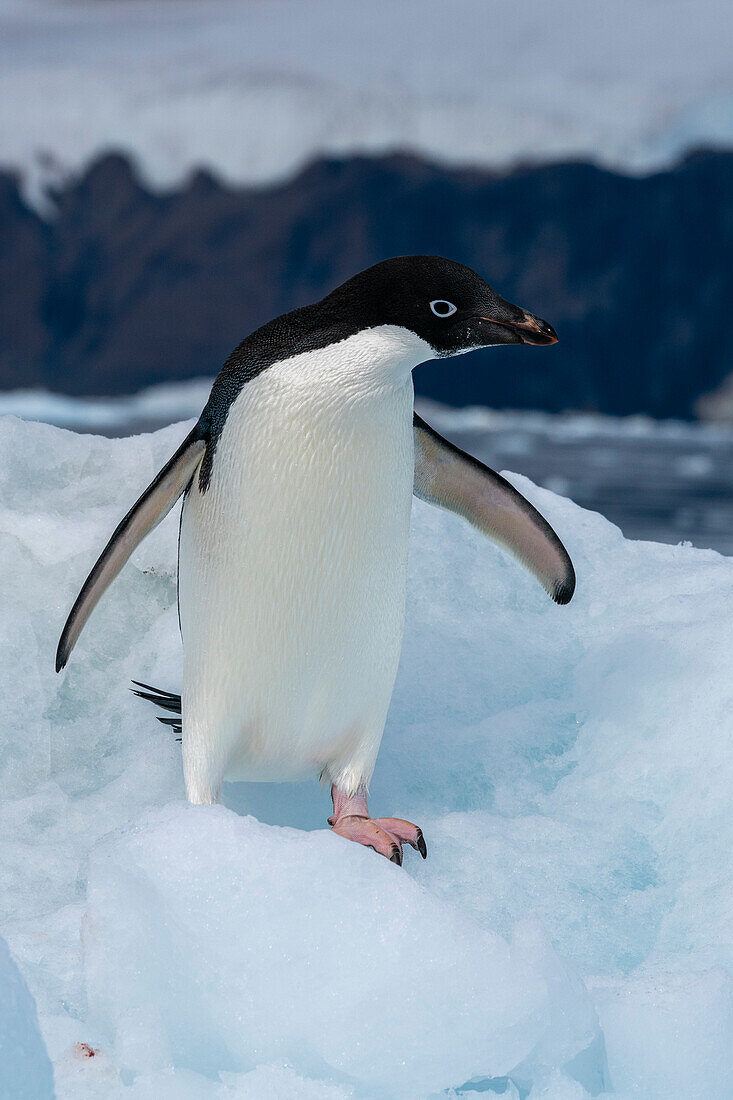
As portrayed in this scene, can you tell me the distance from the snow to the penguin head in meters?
0.58

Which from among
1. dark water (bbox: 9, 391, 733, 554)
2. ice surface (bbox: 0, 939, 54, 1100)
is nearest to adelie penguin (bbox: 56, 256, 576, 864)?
ice surface (bbox: 0, 939, 54, 1100)

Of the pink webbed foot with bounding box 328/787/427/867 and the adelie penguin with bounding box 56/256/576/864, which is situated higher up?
the adelie penguin with bounding box 56/256/576/864

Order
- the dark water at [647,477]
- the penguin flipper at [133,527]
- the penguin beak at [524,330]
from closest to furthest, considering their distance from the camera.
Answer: the penguin beak at [524,330] → the penguin flipper at [133,527] → the dark water at [647,477]

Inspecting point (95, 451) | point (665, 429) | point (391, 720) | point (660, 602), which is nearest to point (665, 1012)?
point (391, 720)

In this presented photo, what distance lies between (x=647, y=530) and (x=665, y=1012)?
6011mm

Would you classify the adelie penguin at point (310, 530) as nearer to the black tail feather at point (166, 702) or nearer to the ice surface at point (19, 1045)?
the black tail feather at point (166, 702)

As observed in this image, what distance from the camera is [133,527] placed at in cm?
142

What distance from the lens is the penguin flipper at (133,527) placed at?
1.39 meters

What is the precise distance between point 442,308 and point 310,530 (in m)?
0.31

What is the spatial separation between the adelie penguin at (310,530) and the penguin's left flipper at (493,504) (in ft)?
0.69

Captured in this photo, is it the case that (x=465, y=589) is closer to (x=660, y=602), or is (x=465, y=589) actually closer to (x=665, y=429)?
(x=660, y=602)

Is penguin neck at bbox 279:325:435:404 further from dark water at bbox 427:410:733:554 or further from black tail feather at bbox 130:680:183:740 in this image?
dark water at bbox 427:410:733:554

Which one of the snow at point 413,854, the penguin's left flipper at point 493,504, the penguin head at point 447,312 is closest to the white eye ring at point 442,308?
the penguin head at point 447,312

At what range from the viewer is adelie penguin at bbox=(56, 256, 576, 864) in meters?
1.19
